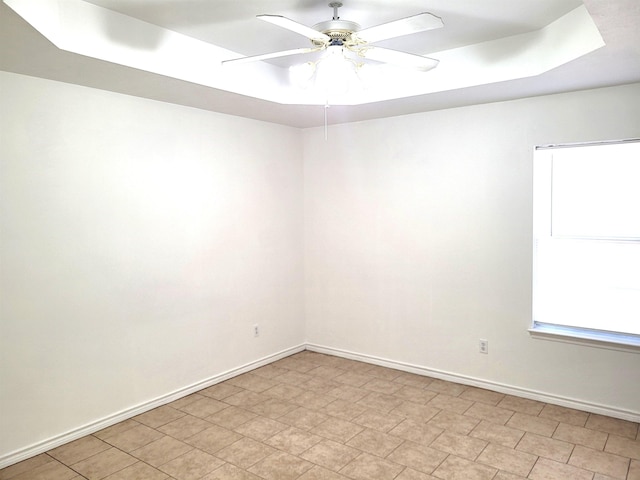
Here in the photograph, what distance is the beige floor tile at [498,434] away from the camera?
3.19m

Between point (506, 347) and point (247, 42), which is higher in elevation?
point (247, 42)

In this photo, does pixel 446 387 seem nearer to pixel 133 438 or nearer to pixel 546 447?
pixel 546 447

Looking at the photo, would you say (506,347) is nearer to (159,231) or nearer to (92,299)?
(159,231)

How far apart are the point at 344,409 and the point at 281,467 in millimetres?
919

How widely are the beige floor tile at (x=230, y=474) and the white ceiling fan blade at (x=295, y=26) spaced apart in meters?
2.45

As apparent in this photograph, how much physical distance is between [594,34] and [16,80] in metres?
3.33

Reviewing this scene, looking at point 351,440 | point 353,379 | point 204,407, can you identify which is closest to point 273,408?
point 204,407

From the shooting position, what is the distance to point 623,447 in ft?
10.1

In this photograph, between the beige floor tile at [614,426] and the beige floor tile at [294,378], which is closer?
the beige floor tile at [614,426]

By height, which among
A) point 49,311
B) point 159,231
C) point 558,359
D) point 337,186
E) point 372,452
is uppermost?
point 337,186

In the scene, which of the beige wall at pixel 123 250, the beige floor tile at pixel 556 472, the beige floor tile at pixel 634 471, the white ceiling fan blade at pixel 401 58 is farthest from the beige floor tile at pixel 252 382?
the white ceiling fan blade at pixel 401 58

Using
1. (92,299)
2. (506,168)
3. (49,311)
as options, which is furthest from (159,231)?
(506,168)

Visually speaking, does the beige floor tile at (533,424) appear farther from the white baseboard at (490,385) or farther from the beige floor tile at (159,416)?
the beige floor tile at (159,416)

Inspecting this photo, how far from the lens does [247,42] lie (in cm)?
332
